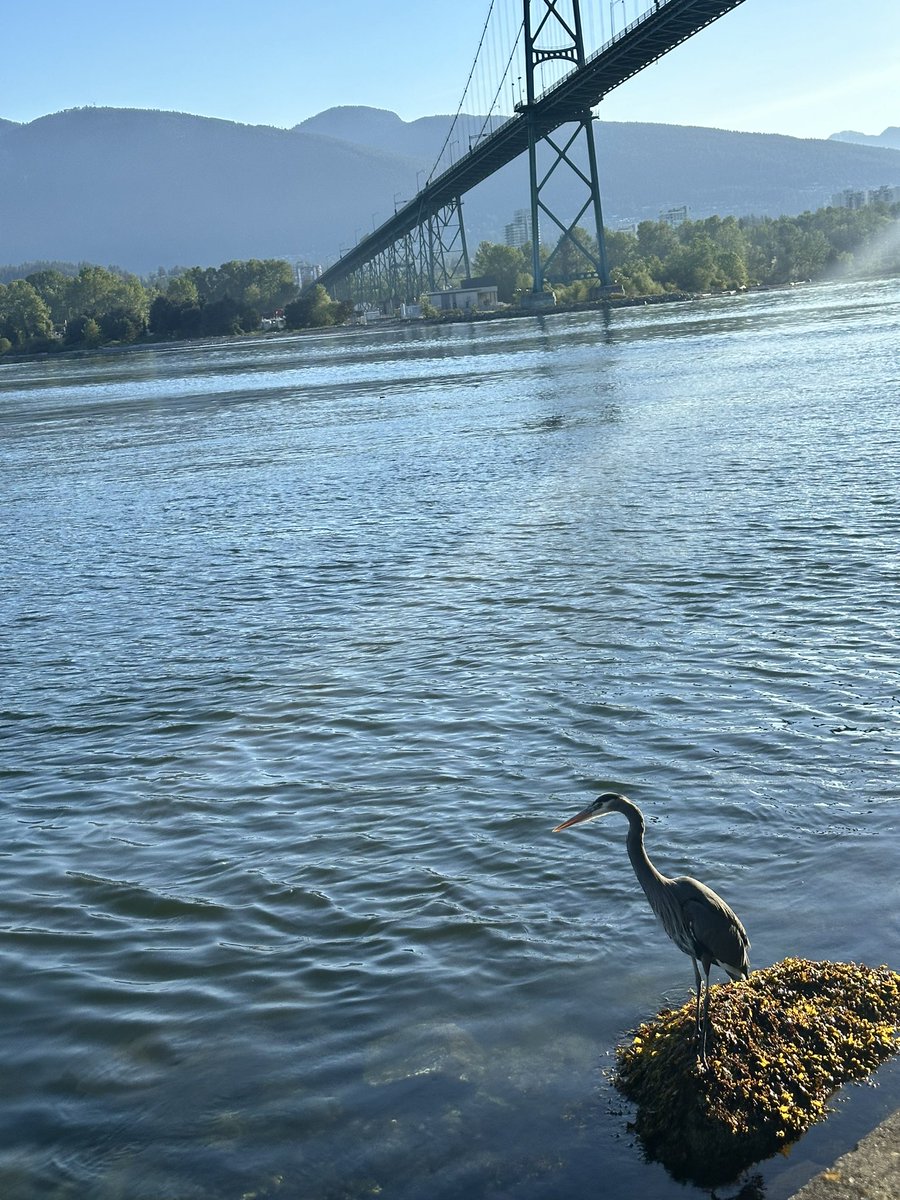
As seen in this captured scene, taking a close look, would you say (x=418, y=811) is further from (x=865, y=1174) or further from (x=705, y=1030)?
(x=865, y=1174)

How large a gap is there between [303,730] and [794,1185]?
5.67 metres

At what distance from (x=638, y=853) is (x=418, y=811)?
10.2ft

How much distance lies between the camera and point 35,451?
113 ft

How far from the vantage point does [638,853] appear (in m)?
4.63

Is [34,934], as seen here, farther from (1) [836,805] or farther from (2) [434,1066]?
(1) [836,805]

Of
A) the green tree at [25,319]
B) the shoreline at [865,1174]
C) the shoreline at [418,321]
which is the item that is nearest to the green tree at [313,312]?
the shoreline at [418,321]

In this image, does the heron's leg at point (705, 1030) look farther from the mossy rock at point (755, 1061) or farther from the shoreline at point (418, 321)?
the shoreline at point (418, 321)

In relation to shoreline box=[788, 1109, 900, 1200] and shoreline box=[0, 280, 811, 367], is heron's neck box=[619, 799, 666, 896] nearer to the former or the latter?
shoreline box=[788, 1109, 900, 1200]

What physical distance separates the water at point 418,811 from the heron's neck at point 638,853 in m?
0.82

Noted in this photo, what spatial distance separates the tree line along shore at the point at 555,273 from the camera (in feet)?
407

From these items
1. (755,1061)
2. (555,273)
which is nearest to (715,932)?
(755,1061)

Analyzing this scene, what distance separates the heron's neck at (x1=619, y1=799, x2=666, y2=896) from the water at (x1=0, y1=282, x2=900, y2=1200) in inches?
32.1

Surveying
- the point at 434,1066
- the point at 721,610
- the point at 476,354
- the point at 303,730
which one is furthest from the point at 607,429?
the point at 476,354

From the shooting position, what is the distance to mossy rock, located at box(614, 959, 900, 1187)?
4.25 m
